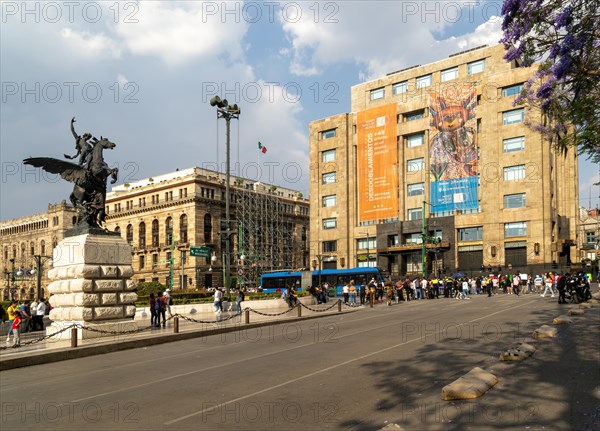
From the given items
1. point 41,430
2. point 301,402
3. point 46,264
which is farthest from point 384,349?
point 46,264

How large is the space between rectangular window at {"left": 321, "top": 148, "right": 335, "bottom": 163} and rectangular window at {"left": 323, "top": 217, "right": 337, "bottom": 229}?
8.59 meters

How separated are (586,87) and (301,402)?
7.80 metres

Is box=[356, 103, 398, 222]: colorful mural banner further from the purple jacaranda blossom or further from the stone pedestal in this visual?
the purple jacaranda blossom

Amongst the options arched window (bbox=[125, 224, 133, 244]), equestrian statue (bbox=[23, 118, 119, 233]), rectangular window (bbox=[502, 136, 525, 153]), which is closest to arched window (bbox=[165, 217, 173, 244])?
arched window (bbox=[125, 224, 133, 244])

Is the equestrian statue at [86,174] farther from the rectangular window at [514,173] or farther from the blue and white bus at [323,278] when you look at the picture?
the rectangular window at [514,173]

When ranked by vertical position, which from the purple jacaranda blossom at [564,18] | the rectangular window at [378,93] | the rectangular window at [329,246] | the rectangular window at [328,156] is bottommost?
the rectangular window at [329,246]

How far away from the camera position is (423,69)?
232 feet

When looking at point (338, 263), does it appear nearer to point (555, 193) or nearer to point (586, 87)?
point (555, 193)

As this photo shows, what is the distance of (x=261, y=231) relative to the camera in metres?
86.6

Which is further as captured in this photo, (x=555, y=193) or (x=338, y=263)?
(x=338, y=263)

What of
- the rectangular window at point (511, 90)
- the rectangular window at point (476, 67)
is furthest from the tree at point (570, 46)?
the rectangular window at point (476, 67)

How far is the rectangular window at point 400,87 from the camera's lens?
72412 millimetres

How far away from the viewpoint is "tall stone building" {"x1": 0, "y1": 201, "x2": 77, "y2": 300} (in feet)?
350

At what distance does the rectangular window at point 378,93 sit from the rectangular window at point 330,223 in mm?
18675
